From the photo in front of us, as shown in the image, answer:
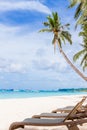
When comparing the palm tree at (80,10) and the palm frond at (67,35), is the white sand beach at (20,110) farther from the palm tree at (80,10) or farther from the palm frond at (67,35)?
the palm frond at (67,35)

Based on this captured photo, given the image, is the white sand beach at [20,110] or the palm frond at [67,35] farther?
the palm frond at [67,35]

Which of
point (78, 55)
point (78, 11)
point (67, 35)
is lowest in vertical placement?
point (78, 55)

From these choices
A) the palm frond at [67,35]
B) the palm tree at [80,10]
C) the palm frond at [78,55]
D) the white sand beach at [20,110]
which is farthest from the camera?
the palm frond at [78,55]

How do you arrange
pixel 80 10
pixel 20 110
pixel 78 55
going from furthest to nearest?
pixel 78 55, pixel 80 10, pixel 20 110

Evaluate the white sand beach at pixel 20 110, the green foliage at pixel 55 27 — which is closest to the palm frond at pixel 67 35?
the green foliage at pixel 55 27

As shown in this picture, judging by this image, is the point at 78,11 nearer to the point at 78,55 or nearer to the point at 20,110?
the point at 78,55

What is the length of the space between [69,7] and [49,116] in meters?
18.4

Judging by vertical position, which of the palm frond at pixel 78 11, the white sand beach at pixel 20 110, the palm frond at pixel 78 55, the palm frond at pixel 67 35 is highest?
the palm frond at pixel 67 35

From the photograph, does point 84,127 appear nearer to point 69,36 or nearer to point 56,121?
point 56,121

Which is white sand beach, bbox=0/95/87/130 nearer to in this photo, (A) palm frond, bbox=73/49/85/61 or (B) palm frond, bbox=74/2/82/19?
(B) palm frond, bbox=74/2/82/19

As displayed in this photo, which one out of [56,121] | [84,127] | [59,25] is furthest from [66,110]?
[59,25]

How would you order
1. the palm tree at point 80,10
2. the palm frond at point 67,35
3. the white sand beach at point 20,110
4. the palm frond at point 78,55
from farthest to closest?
1. the palm frond at point 78,55
2. the palm frond at point 67,35
3. the palm tree at point 80,10
4. the white sand beach at point 20,110

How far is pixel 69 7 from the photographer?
77.0ft

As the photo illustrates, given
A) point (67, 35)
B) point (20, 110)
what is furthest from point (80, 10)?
point (20, 110)
